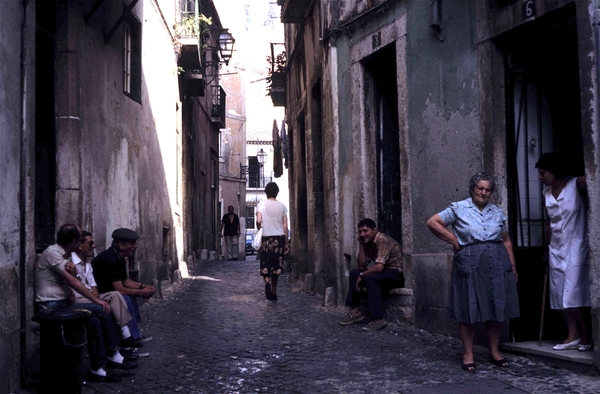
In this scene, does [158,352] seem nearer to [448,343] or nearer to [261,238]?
[448,343]

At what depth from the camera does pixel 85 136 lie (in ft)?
28.3

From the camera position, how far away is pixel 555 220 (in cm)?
634

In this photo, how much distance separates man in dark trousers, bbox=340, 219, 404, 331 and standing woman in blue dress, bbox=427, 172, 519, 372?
2263 millimetres

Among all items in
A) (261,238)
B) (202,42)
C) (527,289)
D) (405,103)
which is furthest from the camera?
(202,42)

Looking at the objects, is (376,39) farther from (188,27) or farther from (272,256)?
(188,27)

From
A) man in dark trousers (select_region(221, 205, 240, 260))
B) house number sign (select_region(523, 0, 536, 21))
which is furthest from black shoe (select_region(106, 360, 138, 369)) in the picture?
man in dark trousers (select_region(221, 205, 240, 260))

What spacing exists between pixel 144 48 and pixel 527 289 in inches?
316

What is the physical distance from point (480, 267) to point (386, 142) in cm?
415

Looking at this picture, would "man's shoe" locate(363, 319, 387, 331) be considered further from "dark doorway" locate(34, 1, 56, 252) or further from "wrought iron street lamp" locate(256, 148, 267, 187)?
"wrought iron street lamp" locate(256, 148, 267, 187)

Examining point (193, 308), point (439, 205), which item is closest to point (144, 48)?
point (193, 308)

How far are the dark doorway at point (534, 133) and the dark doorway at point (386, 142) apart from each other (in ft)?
9.08

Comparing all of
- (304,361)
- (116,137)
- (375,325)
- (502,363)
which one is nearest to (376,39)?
(375,325)

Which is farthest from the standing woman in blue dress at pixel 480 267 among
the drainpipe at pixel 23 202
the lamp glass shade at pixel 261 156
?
the lamp glass shade at pixel 261 156

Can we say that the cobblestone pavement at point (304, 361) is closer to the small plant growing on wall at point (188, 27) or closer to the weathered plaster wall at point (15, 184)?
the weathered plaster wall at point (15, 184)
